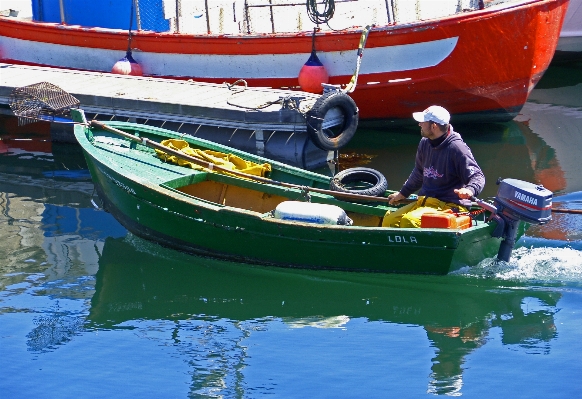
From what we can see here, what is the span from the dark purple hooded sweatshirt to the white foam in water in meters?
0.69

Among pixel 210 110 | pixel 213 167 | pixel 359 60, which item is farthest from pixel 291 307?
pixel 359 60

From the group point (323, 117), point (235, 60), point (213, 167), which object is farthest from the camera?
point (235, 60)

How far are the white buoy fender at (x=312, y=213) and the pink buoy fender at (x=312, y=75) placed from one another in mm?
4818

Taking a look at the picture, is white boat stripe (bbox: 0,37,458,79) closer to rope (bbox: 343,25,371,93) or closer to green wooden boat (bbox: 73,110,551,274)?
rope (bbox: 343,25,371,93)

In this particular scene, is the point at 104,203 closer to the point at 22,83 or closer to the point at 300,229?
the point at 300,229

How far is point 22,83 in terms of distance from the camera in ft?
42.5

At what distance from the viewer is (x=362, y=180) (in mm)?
9133

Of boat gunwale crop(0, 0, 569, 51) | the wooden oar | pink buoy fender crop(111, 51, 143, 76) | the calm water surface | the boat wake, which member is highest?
boat gunwale crop(0, 0, 569, 51)

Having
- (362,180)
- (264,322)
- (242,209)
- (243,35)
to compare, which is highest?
(243,35)

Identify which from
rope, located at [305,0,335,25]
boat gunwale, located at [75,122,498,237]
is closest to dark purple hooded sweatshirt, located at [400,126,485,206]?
boat gunwale, located at [75,122,498,237]

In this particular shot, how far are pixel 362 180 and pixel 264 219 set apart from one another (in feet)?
Answer: 5.21

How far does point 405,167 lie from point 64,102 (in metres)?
4.91

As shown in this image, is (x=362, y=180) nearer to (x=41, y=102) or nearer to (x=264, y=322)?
(x=264, y=322)

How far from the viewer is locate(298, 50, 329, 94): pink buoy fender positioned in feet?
41.4
